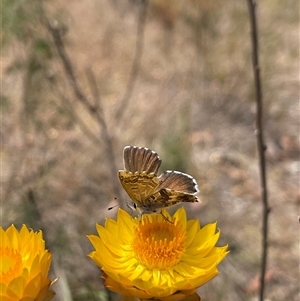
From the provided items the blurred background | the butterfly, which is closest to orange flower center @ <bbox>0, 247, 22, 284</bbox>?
the butterfly

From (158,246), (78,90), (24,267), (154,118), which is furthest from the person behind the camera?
(154,118)

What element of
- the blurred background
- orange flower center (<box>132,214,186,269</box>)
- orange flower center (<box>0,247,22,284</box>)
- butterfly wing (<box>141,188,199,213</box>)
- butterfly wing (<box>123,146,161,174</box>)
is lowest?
the blurred background

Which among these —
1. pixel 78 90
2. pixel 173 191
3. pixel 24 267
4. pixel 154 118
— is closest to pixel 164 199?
pixel 173 191

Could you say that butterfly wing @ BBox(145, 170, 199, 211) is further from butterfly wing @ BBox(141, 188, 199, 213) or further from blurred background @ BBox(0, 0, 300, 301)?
blurred background @ BBox(0, 0, 300, 301)

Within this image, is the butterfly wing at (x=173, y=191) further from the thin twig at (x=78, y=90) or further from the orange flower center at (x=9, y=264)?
the thin twig at (x=78, y=90)

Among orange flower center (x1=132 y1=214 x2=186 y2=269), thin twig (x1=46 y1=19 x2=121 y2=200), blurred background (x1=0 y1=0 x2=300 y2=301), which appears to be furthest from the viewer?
blurred background (x1=0 y1=0 x2=300 y2=301)

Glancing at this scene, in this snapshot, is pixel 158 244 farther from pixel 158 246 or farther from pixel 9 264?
pixel 9 264
